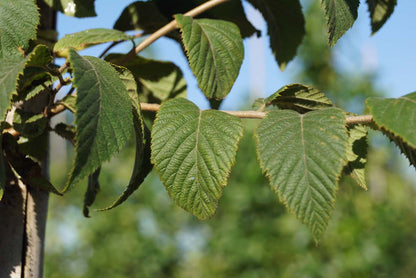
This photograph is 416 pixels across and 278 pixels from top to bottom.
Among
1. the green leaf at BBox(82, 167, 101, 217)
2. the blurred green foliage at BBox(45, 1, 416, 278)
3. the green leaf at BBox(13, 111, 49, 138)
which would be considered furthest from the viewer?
the blurred green foliage at BBox(45, 1, 416, 278)

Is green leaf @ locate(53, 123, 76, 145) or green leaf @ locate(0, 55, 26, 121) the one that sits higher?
green leaf @ locate(0, 55, 26, 121)

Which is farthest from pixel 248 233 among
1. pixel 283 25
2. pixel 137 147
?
pixel 137 147

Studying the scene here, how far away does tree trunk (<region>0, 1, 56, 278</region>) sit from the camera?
27.2 inches

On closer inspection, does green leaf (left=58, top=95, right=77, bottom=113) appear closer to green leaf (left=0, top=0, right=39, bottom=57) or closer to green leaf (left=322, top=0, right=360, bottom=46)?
green leaf (left=0, top=0, right=39, bottom=57)

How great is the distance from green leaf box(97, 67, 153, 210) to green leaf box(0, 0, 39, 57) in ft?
0.38

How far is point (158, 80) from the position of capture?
893 mm

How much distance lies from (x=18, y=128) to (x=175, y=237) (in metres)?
4.23

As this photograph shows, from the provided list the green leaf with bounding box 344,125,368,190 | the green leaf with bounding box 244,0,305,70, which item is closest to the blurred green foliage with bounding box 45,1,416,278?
the green leaf with bounding box 244,0,305,70

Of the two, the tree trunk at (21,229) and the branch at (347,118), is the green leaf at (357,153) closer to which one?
the branch at (347,118)

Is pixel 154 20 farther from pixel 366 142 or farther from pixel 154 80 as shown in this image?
pixel 366 142

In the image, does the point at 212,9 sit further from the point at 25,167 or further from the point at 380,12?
the point at 25,167

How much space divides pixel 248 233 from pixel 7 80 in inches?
137

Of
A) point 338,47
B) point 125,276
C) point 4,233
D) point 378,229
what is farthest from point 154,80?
point 338,47

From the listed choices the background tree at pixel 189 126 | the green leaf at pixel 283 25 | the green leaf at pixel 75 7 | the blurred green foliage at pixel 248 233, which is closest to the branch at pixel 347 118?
the background tree at pixel 189 126
